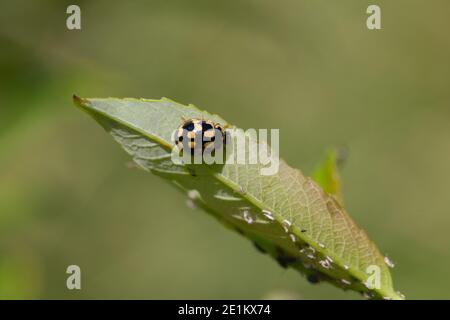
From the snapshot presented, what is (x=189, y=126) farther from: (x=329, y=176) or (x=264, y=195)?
(x=329, y=176)

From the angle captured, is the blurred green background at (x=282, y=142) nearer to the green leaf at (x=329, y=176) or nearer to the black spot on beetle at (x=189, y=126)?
the green leaf at (x=329, y=176)

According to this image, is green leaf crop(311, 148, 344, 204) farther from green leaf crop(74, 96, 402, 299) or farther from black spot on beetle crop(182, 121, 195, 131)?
black spot on beetle crop(182, 121, 195, 131)

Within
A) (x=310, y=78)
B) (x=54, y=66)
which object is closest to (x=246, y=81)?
(x=310, y=78)

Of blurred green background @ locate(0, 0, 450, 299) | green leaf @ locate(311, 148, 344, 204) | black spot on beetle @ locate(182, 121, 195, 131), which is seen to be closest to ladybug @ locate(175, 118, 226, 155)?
black spot on beetle @ locate(182, 121, 195, 131)

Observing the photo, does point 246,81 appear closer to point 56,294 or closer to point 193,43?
point 193,43

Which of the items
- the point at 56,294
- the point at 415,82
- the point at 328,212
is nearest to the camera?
the point at 328,212

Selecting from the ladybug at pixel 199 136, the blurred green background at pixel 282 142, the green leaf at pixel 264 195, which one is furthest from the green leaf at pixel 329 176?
the blurred green background at pixel 282 142
